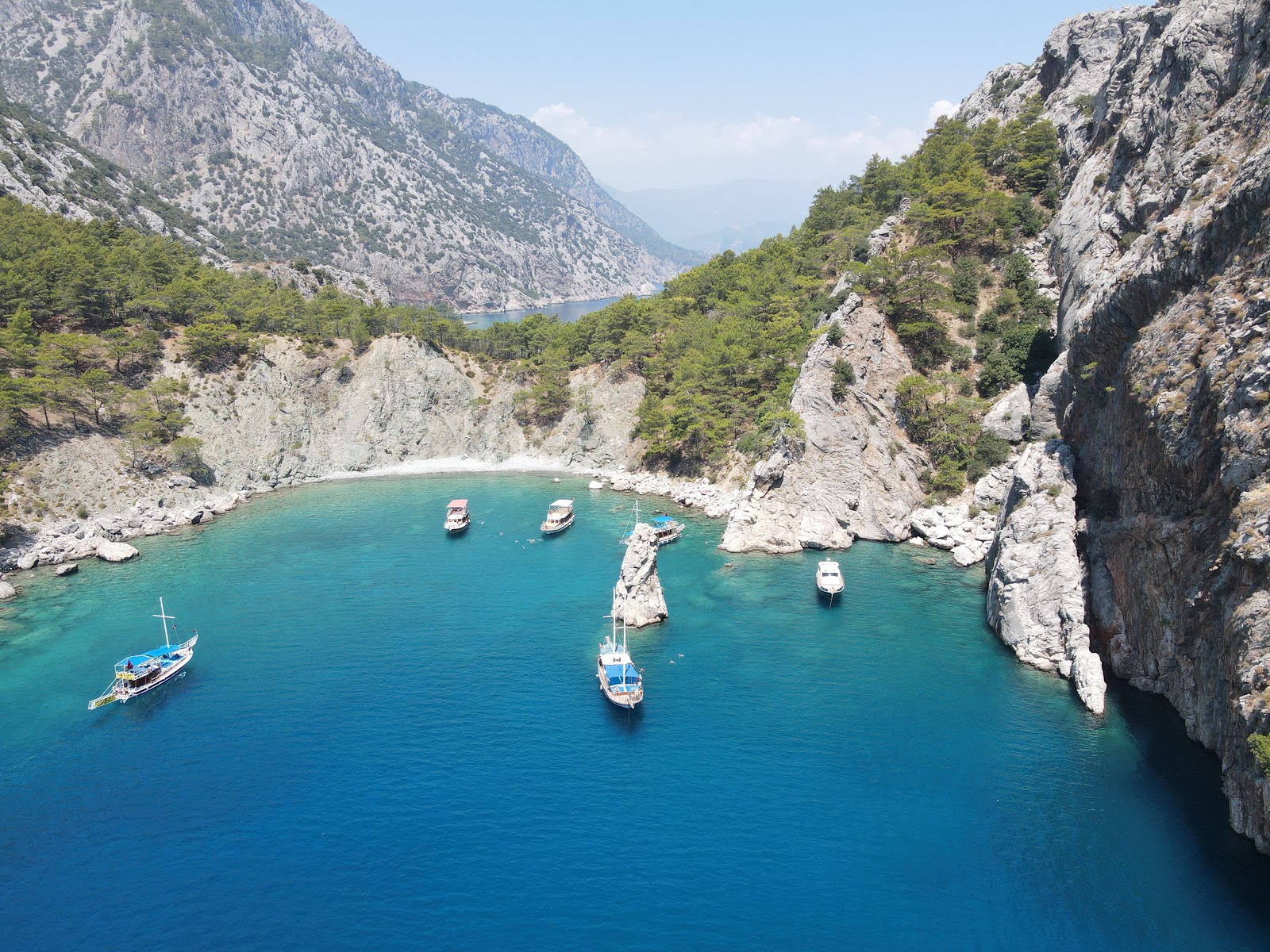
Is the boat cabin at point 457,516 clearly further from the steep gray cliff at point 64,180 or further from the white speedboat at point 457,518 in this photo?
the steep gray cliff at point 64,180

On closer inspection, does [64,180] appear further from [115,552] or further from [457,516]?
[457,516]

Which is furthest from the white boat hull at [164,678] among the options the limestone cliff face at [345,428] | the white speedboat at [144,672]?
the limestone cliff face at [345,428]

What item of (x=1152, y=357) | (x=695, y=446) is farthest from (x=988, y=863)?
(x=695, y=446)

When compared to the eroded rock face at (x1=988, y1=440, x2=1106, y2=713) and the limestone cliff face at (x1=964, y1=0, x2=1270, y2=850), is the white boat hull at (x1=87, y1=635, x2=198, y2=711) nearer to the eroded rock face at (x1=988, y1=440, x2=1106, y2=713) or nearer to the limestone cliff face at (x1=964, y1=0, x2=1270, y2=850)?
the eroded rock face at (x1=988, y1=440, x2=1106, y2=713)

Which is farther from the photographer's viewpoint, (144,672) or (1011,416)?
(1011,416)

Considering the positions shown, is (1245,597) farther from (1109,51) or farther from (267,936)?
(1109,51)

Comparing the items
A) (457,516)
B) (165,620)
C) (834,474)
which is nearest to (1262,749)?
(834,474)

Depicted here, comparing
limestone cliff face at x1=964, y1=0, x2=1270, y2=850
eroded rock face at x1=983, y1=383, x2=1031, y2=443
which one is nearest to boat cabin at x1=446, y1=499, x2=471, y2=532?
eroded rock face at x1=983, y1=383, x2=1031, y2=443
